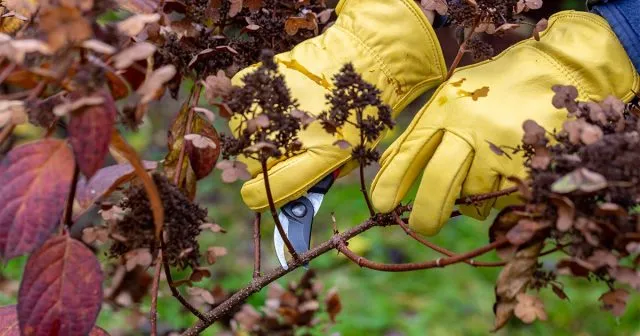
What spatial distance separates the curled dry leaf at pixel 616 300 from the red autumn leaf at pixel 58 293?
0.60 metres

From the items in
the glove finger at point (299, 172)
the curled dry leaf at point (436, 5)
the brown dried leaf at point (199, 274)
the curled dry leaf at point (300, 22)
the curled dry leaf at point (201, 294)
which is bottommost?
the curled dry leaf at point (201, 294)

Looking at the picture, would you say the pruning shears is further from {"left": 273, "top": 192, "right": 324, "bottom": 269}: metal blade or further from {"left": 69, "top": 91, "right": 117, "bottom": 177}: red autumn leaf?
{"left": 69, "top": 91, "right": 117, "bottom": 177}: red autumn leaf

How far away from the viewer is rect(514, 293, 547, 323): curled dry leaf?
0.91m

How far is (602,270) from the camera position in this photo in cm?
88

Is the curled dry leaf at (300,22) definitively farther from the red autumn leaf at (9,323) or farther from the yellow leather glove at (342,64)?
the red autumn leaf at (9,323)

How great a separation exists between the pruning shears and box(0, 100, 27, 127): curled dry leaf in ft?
→ 1.58

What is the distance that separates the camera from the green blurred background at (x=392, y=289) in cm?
292

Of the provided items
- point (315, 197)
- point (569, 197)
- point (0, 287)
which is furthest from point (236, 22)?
point (0, 287)

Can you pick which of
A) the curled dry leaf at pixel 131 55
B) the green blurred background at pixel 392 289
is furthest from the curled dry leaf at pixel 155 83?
the green blurred background at pixel 392 289

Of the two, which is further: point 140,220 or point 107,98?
point 140,220

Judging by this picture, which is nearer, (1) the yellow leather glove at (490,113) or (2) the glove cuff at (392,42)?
(1) the yellow leather glove at (490,113)

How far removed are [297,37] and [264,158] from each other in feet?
1.38

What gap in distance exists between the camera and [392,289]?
129 inches

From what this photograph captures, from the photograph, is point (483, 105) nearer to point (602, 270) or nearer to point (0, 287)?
point (602, 270)
